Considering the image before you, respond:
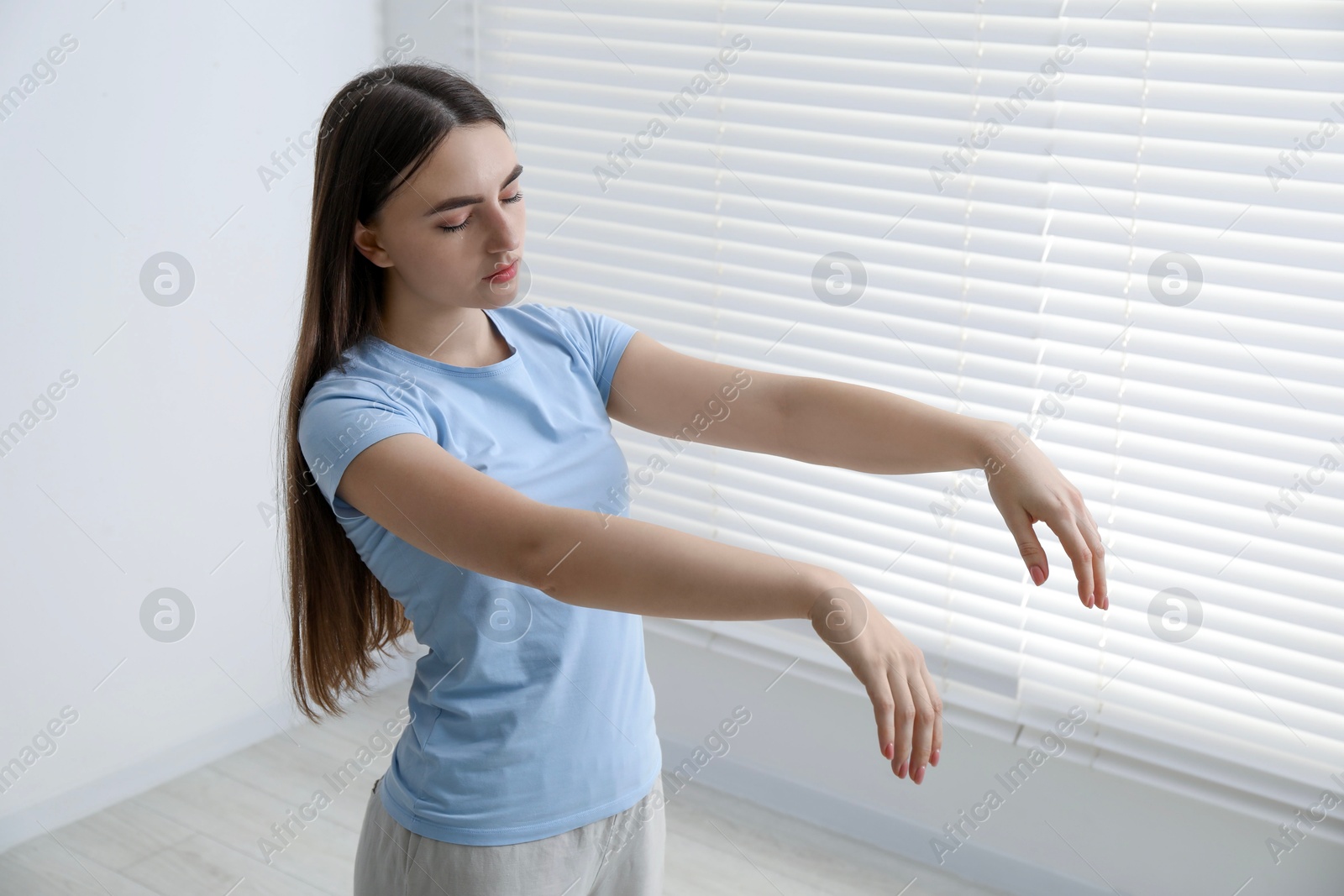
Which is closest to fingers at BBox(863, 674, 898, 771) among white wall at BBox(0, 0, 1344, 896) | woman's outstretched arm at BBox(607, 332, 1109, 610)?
woman's outstretched arm at BBox(607, 332, 1109, 610)

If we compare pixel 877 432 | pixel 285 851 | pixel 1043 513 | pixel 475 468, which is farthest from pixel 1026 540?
pixel 285 851

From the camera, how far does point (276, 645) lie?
2.67 meters

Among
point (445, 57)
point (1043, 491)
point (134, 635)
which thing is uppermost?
point (445, 57)

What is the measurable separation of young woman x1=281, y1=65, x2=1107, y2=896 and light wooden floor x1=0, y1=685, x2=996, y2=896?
110cm

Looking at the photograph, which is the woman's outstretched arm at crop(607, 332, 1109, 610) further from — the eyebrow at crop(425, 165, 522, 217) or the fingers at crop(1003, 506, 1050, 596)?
the eyebrow at crop(425, 165, 522, 217)

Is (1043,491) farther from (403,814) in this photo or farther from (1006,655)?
(1006,655)

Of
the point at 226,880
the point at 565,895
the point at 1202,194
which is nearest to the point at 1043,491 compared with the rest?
the point at 565,895

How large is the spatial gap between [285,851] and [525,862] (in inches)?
56.0

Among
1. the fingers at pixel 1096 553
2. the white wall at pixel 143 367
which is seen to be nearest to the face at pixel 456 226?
the fingers at pixel 1096 553

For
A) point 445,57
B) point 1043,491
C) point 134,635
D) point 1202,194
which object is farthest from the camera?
point 445,57

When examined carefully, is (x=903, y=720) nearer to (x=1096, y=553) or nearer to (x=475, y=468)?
(x=1096, y=553)

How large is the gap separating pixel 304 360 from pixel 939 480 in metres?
1.32

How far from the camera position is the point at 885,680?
0.79 metres

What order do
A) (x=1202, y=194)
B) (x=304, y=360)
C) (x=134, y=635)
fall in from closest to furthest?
(x=304, y=360) < (x=1202, y=194) < (x=134, y=635)
